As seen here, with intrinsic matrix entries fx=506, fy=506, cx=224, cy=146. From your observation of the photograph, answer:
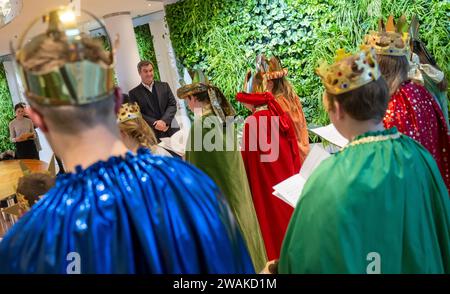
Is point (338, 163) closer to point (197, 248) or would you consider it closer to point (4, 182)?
point (197, 248)

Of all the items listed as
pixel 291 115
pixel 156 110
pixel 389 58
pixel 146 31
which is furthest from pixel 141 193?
pixel 146 31

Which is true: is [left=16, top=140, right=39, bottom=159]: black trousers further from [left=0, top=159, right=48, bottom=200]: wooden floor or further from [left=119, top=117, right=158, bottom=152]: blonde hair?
[left=119, top=117, right=158, bottom=152]: blonde hair

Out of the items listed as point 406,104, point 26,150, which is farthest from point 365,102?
point 26,150

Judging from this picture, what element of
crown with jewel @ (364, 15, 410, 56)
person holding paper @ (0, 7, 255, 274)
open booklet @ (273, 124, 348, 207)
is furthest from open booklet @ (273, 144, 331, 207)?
person holding paper @ (0, 7, 255, 274)

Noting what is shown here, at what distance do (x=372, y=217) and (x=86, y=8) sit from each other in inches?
293

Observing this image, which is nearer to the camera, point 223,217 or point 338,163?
point 223,217

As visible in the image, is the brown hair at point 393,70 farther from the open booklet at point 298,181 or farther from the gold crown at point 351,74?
the gold crown at point 351,74

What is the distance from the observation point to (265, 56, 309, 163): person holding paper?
14.7ft

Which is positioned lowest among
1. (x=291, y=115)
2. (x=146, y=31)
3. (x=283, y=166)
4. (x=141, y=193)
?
(x=283, y=166)

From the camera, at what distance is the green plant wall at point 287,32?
18.1 ft

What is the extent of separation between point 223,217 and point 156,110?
16.7 ft

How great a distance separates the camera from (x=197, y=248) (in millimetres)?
1193

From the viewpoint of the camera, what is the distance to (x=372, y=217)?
171 centimetres

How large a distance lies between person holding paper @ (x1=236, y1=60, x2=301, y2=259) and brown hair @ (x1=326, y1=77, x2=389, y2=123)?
2172mm
